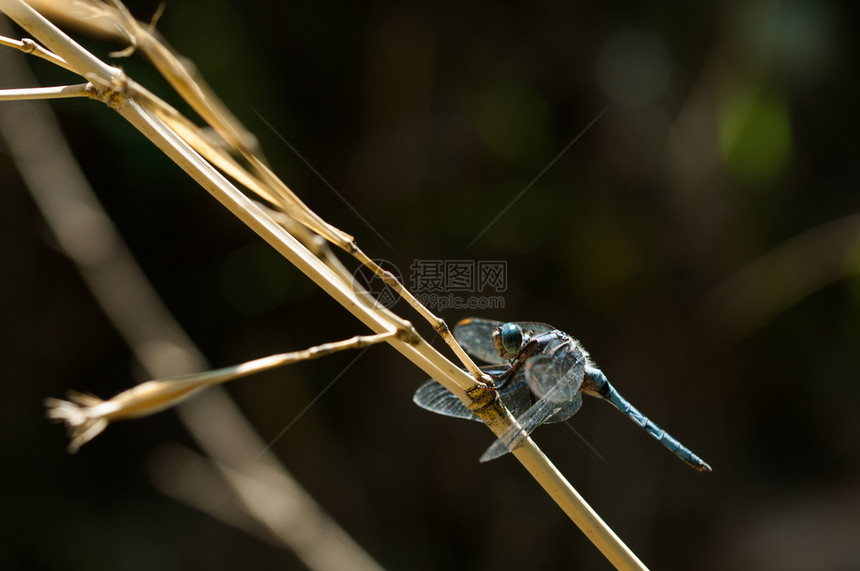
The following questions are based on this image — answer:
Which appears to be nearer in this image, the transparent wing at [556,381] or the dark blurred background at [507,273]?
the transparent wing at [556,381]

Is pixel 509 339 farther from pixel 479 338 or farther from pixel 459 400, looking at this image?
pixel 479 338

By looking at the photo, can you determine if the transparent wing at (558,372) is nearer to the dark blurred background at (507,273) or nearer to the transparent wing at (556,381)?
the transparent wing at (556,381)

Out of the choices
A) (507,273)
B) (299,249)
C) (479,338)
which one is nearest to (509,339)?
(479,338)

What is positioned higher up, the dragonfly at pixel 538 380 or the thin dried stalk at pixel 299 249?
the thin dried stalk at pixel 299 249

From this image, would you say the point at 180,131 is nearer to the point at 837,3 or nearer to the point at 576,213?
the point at 576,213

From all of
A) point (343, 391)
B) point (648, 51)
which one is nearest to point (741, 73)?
point (648, 51)

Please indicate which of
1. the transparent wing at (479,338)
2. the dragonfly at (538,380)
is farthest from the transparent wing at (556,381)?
the transparent wing at (479,338)

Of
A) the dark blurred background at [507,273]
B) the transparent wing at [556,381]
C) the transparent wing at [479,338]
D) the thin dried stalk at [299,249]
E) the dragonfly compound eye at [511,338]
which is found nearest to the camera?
the thin dried stalk at [299,249]

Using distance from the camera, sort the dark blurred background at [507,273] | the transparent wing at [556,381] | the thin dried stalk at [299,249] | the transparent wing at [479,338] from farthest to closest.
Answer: the dark blurred background at [507,273] → the transparent wing at [479,338] → the transparent wing at [556,381] → the thin dried stalk at [299,249]
